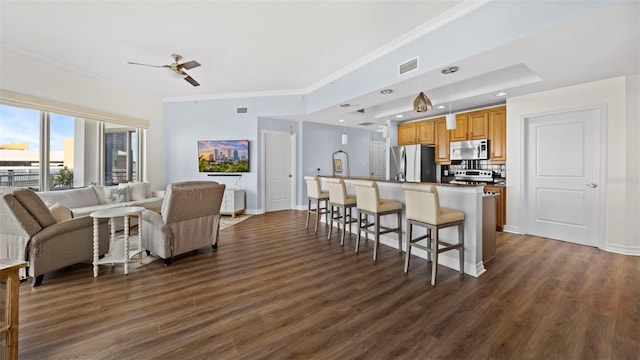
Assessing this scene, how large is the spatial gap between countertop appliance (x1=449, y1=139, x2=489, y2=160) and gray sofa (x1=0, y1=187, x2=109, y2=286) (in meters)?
6.14

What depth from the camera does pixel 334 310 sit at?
2.19 metres

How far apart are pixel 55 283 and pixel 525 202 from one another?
651 cm

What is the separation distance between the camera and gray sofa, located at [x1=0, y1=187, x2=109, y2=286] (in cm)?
259

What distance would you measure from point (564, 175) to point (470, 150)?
147 centimetres

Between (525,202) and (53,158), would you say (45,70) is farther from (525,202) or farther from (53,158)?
(525,202)

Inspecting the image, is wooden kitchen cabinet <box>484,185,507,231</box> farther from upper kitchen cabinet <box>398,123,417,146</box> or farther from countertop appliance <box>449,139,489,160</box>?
upper kitchen cabinet <box>398,123,417,146</box>

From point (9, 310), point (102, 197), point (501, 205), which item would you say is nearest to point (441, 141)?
point (501, 205)

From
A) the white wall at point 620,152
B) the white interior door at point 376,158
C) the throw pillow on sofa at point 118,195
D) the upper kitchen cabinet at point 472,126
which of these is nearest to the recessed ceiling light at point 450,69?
the white wall at point 620,152

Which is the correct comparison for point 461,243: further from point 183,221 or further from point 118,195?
point 118,195

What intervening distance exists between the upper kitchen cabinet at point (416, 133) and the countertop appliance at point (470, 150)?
0.56 meters

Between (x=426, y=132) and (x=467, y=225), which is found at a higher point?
(x=426, y=132)

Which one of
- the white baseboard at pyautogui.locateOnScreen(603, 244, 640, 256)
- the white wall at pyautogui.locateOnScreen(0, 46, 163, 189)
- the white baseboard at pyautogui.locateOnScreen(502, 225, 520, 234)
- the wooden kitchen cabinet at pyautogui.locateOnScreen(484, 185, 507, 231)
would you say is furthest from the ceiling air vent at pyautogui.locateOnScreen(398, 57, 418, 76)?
the white wall at pyautogui.locateOnScreen(0, 46, 163, 189)

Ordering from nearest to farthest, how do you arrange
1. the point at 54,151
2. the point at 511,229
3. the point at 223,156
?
the point at 511,229 < the point at 54,151 < the point at 223,156

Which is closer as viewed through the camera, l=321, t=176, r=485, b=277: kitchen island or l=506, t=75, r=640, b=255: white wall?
l=321, t=176, r=485, b=277: kitchen island
